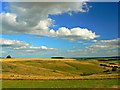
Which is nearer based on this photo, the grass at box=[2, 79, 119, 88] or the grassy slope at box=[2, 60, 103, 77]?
the grass at box=[2, 79, 119, 88]

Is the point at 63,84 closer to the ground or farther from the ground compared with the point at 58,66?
closer to the ground

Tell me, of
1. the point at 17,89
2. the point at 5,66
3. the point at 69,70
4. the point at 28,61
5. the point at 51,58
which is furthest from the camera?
the point at 51,58

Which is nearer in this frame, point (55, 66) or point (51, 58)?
point (55, 66)

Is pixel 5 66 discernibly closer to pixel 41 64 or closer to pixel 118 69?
pixel 41 64

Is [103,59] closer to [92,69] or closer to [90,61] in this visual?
[90,61]

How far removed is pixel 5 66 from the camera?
7019 cm

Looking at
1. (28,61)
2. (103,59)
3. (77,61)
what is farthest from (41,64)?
(103,59)

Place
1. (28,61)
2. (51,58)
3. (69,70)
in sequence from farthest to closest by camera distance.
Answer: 1. (51,58)
2. (28,61)
3. (69,70)

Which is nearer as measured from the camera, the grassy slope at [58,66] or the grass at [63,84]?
the grass at [63,84]

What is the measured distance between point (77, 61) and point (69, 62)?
4.27 meters

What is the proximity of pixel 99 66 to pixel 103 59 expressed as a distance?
12.1m

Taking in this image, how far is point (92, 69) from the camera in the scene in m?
79.8

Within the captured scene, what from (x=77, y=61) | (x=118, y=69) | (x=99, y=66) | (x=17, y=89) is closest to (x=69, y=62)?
(x=77, y=61)

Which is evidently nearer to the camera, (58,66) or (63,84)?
(63,84)
